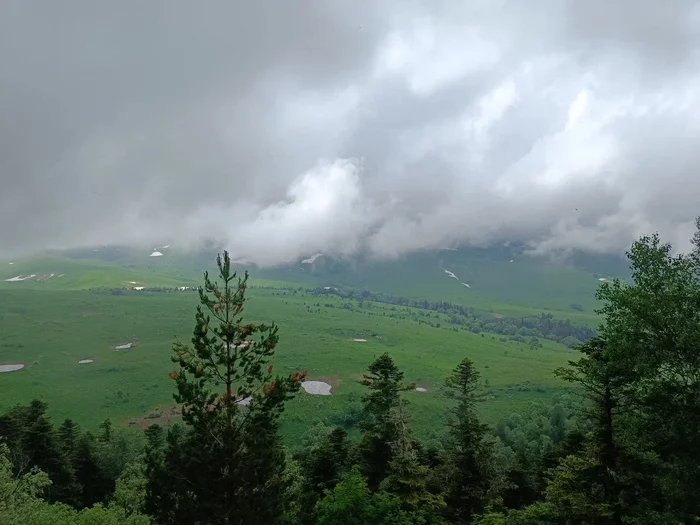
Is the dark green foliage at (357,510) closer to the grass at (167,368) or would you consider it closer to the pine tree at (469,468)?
the pine tree at (469,468)

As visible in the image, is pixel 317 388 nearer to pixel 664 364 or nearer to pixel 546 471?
pixel 546 471

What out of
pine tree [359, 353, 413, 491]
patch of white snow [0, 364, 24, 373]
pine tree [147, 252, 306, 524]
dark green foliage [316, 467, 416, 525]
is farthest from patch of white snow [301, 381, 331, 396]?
pine tree [147, 252, 306, 524]

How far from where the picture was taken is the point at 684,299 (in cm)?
1903

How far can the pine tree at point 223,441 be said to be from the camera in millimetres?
17734

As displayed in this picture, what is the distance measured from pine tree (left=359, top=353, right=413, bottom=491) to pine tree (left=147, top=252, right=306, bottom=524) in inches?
614

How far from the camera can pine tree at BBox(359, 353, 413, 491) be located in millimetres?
33594

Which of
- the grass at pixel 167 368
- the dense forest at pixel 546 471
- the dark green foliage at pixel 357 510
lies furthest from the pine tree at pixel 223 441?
the grass at pixel 167 368

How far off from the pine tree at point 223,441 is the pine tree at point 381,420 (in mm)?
15604

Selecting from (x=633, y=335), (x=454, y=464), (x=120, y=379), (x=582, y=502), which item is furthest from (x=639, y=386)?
(x=120, y=379)

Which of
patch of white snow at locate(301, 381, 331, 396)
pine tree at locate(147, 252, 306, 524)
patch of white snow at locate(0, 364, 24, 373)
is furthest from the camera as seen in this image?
patch of white snow at locate(0, 364, 24, 373)

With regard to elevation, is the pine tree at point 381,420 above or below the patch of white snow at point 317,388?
above

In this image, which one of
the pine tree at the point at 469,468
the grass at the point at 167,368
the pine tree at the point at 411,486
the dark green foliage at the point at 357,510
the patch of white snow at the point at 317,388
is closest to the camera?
the dark green foliage at the point at 357,510

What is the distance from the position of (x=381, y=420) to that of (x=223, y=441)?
18.0 meters

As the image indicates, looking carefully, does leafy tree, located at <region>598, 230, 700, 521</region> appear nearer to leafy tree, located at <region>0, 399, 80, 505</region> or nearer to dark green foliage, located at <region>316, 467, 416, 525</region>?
dark green foliage, located at <region>316, 467, 416, 525</region>
